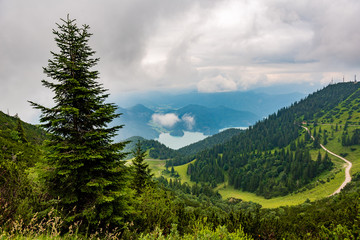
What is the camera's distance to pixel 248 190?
513 ft

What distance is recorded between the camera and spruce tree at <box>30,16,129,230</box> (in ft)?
32.0

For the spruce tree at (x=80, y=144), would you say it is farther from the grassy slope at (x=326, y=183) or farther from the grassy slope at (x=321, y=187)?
the grassy slope at (x=326, y=183)

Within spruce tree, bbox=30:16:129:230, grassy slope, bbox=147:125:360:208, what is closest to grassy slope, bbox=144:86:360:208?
grassy slope, bbox=147:125:360:208

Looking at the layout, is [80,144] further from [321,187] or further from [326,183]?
[326,183]

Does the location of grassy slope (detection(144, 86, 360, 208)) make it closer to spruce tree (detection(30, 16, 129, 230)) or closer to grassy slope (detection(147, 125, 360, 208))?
grassy slope (detection(147, 125, 360, 208))

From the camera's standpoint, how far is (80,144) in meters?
10.4

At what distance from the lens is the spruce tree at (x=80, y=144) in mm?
9766

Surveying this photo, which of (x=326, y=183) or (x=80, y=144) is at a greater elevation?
(x=80, y=144)

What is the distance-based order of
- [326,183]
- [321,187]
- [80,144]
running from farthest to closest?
[326,183], [321,187], [80,144]

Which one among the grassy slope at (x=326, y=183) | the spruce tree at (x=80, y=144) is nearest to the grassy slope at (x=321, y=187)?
the grassy slope at (x=326, y=183)

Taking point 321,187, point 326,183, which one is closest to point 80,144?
point 321,187

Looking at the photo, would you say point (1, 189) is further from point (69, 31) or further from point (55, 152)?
point (69, 31)

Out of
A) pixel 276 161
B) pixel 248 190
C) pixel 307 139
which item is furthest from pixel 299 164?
pixel 307 139

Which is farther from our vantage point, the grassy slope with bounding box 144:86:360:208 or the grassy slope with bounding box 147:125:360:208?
the grassy slope with bounding box 144:86:360:208
